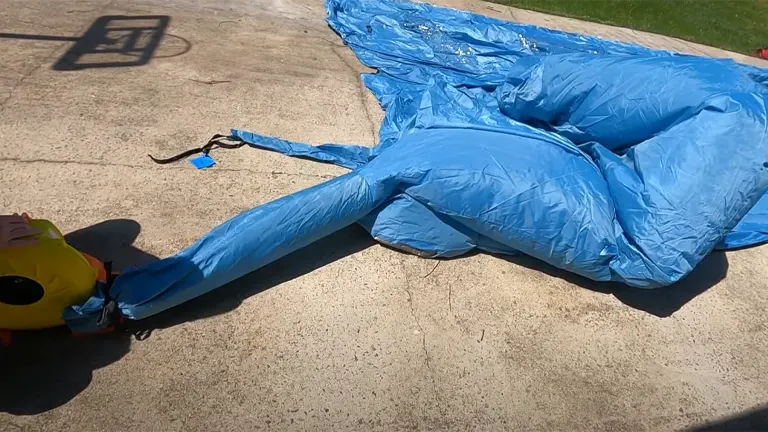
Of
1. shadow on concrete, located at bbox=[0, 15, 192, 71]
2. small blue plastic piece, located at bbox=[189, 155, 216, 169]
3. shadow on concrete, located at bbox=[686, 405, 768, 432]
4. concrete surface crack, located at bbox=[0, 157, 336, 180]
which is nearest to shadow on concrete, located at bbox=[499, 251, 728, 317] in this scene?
shadow on concrete, located at bbox=[686, 405, 768, 432]

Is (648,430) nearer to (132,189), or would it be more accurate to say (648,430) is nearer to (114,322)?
(114,322)

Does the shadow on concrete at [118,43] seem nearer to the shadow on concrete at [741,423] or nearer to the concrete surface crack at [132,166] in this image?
the concrete surface crack at [132,166]

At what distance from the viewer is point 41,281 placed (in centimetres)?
208

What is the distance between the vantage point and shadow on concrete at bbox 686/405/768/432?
2445 millimetres

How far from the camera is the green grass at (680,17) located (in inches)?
310

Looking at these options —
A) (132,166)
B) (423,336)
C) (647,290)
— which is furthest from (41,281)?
(647,290)

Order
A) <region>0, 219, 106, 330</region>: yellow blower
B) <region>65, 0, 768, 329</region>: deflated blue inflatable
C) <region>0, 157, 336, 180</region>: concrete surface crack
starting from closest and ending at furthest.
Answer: <region>0, 219, 106, 330</region>: yellow blower
<region>65, 0, 768, 329</region>: deflated blue inflatable
<region>0, 157, 336, 180</region>: concrete surface crack

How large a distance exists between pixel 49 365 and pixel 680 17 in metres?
9.71

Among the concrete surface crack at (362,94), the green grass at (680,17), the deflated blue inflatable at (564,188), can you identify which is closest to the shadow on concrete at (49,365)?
the deflated blue inflatable at (564,188)

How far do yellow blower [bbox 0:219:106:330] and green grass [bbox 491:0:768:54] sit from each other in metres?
6.97

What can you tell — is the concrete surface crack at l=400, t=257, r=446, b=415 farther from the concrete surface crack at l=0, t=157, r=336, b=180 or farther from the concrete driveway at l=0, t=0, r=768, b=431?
the concrete surface crack at l=0, t=157, r=336, b=180

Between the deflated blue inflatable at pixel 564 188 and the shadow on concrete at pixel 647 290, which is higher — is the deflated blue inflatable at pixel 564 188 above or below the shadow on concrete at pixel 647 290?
above

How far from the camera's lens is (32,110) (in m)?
3.59

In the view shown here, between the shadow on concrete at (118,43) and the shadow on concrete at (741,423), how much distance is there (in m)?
4.55
